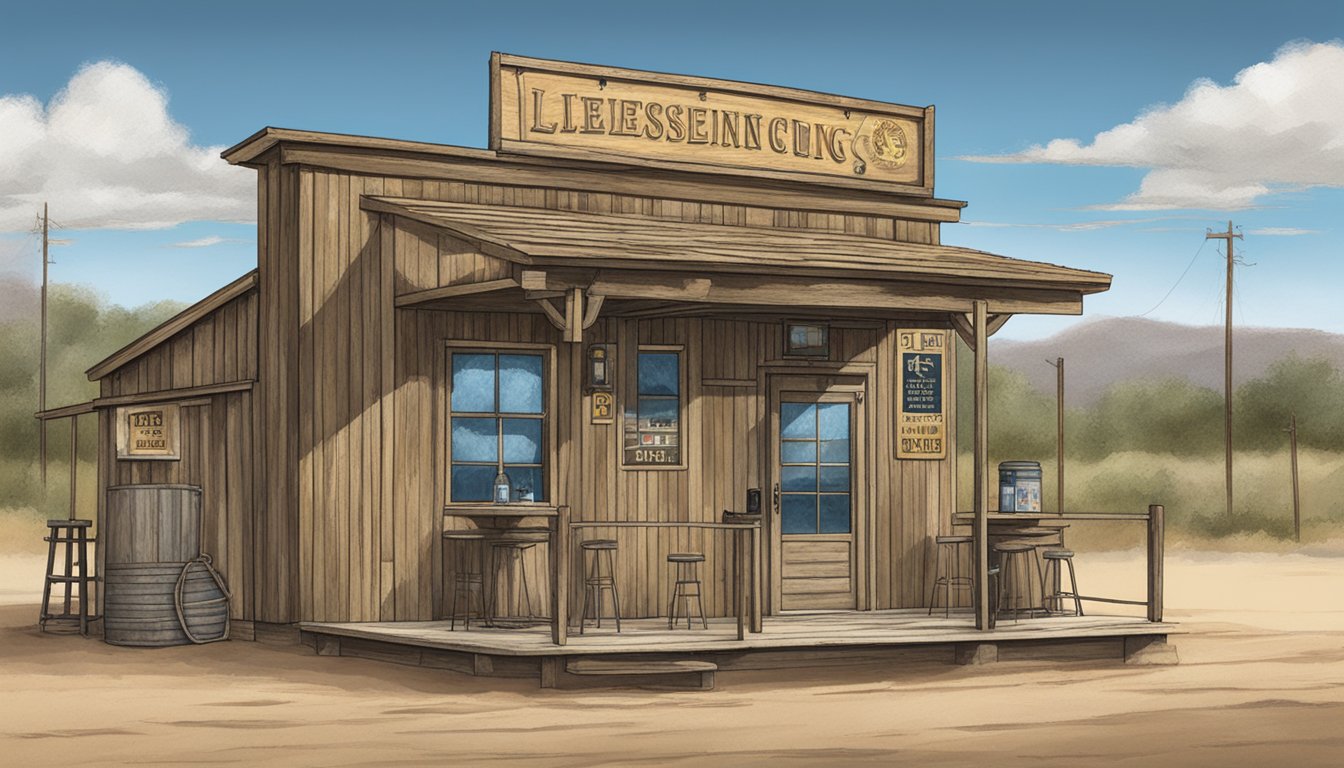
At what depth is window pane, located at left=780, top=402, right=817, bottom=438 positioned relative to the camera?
1583 cm

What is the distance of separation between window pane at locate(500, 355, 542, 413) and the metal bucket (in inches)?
157

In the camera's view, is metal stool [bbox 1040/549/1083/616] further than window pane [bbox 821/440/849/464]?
No

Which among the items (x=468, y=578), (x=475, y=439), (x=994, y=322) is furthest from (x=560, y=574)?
(x=994, y=322)

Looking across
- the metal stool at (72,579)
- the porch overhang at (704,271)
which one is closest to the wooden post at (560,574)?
the porch overhang at (704,271)

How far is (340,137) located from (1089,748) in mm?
7830

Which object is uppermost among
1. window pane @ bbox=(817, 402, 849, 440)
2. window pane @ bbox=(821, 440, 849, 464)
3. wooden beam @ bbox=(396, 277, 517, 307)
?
wooden beam @ bbox=(396, 277, 517, 307)

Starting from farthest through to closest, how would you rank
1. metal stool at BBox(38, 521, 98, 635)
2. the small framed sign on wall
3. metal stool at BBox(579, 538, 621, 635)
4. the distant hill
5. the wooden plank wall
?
the distant hill → metal stool at BBox(38, 521, 98, 635) → the small framed sign on wall → metal stool at BBox(579, 538, 621, 635) → the wooden plank wall

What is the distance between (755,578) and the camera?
43.1ft

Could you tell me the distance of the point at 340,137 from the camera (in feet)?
48.1

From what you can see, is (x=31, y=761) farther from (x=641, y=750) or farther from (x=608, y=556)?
(x=608, y=556)

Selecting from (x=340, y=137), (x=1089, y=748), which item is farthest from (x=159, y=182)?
(x=1089, y=748)

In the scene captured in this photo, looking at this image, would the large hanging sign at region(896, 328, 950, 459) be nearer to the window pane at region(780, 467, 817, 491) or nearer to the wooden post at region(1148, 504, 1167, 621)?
the window pane at region(780, 467, 817, 491)

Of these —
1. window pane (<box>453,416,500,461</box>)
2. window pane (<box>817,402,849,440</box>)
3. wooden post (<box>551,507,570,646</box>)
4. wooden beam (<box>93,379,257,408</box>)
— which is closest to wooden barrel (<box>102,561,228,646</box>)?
wooden beam (<box>93,379,257,408</box>)

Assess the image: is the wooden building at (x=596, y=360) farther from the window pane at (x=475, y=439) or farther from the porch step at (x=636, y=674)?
the porch step at (x=636, y=674)
